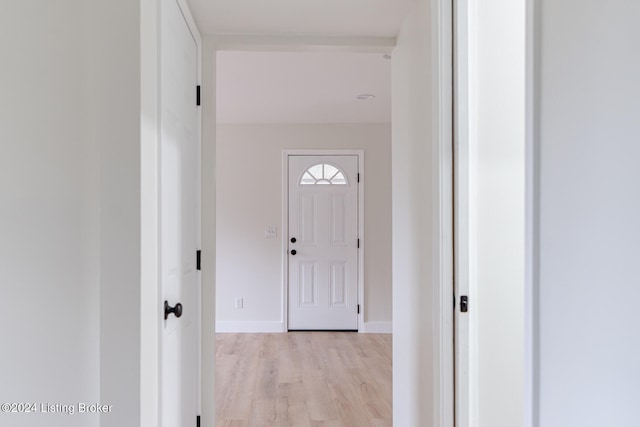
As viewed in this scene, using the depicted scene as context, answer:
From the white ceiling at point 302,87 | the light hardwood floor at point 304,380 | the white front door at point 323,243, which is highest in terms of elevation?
the white ceiling at point 302,87

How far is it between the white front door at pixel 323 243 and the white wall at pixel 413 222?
2959 mm

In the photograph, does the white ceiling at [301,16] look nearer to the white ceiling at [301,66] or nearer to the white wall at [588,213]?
the white ceiling at [301,66]

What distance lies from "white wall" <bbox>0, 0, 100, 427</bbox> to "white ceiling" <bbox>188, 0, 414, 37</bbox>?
94 centimetres

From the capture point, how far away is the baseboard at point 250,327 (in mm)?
5406

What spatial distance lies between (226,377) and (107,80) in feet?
9.99

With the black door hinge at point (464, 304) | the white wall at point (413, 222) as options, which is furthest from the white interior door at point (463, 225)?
the white wall at point (413, 222)

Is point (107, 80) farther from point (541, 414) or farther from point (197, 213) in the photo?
point (541, 414)

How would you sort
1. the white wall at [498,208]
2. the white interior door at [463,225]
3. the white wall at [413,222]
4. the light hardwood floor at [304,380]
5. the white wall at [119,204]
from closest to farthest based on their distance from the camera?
the white wall at [119,204] < the white interior door at [463,225] < the white wall at [498,208] < the white wall at [413,222] < the light hardwood floor at [304,380]

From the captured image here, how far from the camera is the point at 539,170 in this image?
3.21 ft

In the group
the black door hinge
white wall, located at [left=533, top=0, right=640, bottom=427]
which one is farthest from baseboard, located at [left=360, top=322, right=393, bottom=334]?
white wall, located at [left=533, top=0, right=640, bottom=427]

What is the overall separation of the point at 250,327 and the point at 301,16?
3.99 metres

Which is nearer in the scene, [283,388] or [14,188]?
[14,188]

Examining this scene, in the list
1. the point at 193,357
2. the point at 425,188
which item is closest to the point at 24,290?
the point at 193,357

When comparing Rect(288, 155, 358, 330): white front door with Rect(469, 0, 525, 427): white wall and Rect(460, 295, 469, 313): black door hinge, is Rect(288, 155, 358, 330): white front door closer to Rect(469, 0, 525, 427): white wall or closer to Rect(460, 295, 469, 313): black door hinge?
Rect(469, 0, 525, 427): white wall
